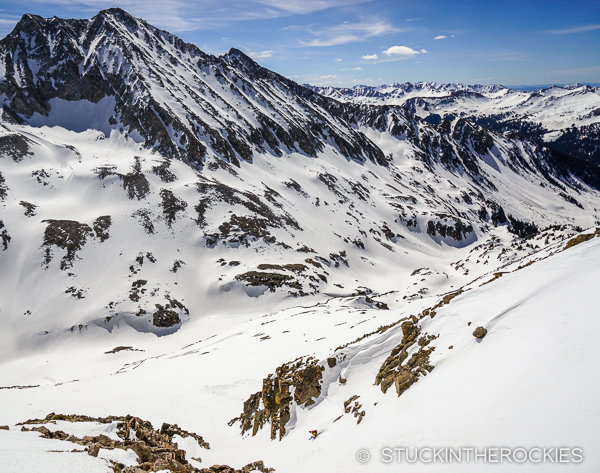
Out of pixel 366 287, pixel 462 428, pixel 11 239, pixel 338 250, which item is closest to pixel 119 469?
pixel 462 428

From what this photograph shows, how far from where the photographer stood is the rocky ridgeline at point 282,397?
859 inches

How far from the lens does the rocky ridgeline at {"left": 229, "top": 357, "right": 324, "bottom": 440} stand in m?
21.8

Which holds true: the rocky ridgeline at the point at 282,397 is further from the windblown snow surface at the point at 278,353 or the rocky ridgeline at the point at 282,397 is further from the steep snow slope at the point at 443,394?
the windblown snow surface at the point at 278,353

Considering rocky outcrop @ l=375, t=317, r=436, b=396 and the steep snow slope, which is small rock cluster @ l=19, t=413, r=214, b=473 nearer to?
the steep snow slope

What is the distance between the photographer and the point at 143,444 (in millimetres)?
17031

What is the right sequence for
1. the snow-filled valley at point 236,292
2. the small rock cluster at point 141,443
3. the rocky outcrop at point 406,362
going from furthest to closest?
the rocky outcrop at point 406,362 → the small rock cluster at point 141,443 → the snow-filled valley at point 236,292

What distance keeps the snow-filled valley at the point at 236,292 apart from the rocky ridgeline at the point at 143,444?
0.18 metres

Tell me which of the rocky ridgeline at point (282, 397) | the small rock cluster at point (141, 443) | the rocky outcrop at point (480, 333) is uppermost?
the rocky outcrop at point (480, 333)

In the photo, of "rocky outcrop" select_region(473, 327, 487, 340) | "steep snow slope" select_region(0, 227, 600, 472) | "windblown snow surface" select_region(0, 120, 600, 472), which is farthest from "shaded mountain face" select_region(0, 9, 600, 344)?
"rocky outcrop" select_region(473, 327, 487, 340)

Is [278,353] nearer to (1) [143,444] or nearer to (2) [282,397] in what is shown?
(2) [282,397]

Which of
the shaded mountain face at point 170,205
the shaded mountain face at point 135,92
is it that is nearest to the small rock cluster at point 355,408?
the shaded mountain face at point 170,205

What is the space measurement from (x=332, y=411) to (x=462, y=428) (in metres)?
10.6

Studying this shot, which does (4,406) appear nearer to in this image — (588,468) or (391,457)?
(391,457)

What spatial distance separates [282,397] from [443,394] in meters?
12.6
